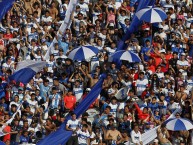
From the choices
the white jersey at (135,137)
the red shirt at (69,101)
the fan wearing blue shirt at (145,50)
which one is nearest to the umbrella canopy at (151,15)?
the fan wearing blue shirt at (145,50)

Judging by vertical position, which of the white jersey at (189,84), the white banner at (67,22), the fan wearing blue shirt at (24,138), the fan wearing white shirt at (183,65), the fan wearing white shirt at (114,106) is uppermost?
the white banner at (67,22)

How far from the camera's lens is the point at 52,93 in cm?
3566

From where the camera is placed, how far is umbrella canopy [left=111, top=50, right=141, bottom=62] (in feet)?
118

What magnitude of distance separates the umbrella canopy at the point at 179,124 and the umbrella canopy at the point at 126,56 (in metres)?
3.00

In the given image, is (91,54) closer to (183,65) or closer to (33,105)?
(33,105)

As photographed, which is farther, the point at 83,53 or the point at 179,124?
the point at 83,53

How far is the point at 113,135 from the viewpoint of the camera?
33.9 meters

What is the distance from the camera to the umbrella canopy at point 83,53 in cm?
3594

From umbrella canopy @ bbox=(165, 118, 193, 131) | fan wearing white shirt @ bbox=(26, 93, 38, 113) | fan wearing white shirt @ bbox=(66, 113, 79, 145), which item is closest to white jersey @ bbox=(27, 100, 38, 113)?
fan wearing white shirt @ bbox=(26, 93, 38, 113)

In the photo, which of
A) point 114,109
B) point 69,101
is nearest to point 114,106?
point 114,109

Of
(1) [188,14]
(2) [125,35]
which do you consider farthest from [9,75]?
(1) [188,14]

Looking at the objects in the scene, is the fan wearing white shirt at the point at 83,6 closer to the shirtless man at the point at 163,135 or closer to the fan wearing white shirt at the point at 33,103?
the fan wearing white shirt at the point at 33,103

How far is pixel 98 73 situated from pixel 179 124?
405 cm

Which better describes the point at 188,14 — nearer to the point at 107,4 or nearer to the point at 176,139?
the point at 107,4
